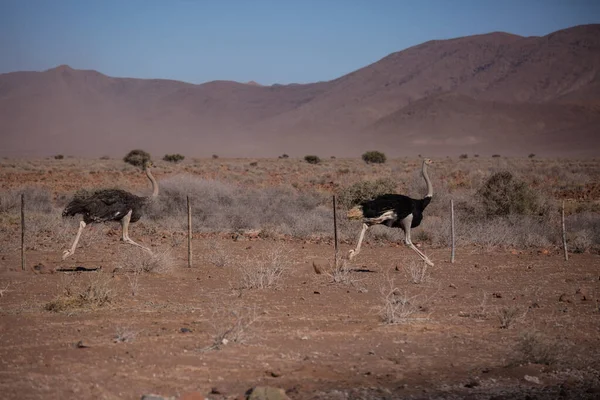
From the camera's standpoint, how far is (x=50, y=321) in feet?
33.8

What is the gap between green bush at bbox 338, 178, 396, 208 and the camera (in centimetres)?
2567

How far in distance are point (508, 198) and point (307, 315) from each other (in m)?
13.7

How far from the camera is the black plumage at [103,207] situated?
1478 cm

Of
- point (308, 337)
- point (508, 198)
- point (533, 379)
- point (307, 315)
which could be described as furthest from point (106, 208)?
point (508, 198)

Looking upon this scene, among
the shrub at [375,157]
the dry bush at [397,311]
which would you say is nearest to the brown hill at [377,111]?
the shrub at [375,157]

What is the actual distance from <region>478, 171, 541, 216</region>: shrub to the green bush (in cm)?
369

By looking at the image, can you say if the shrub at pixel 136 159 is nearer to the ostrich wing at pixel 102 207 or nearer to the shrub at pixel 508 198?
the shrub at pixel 508 198

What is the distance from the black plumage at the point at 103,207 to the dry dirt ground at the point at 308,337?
1.15m

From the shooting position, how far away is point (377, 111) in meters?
157

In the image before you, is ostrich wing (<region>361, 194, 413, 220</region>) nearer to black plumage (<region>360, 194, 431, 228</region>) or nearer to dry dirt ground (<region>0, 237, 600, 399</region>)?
black plumage (<region>360, 194, 431, 228</region>)

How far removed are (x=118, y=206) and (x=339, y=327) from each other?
6655 mm

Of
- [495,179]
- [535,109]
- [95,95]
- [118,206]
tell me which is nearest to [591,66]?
[535,109]

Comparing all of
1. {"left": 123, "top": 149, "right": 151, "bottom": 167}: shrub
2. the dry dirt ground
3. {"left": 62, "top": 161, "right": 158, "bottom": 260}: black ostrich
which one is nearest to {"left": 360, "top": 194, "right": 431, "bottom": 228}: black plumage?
the dry dirt ground

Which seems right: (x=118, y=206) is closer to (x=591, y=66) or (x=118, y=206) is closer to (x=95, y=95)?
(x=591, y=66)
